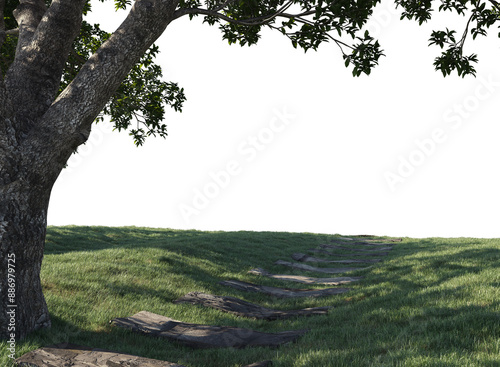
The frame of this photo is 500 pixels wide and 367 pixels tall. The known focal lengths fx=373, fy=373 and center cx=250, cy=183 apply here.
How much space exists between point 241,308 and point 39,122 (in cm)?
593

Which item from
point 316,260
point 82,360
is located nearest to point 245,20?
point 82,360

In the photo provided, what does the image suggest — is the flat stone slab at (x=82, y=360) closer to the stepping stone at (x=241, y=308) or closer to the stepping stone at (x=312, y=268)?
the stepping stone at (x=241, y=308)

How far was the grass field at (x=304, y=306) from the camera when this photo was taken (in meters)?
5.02

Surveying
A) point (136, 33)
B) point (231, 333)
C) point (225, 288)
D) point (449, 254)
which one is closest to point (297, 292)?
point (225, 288)

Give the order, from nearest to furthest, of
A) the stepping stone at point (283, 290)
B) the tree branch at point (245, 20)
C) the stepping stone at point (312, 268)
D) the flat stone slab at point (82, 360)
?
the flat stone slab at point (82, 360), the tree branch at point (245, 20), the stepping stone at point (283, 290), the stepping stone at point (312, 268)

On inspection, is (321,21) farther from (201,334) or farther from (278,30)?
(201,334)

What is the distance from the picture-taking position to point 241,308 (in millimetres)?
9031

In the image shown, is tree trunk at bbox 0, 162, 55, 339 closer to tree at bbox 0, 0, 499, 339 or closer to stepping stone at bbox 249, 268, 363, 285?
tree at bbox 0, 0, 499, 339

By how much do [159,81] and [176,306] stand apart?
29.1 feet

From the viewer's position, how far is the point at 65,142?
629 centimetres

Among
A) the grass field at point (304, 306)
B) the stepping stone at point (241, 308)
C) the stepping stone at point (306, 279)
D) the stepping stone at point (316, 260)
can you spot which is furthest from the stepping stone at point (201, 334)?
the stepping stone at point (316, 260)

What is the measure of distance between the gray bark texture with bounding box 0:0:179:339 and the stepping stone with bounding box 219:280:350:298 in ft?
19.3

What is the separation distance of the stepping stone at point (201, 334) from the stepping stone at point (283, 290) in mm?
4049

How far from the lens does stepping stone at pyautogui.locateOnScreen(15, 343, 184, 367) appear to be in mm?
4965
